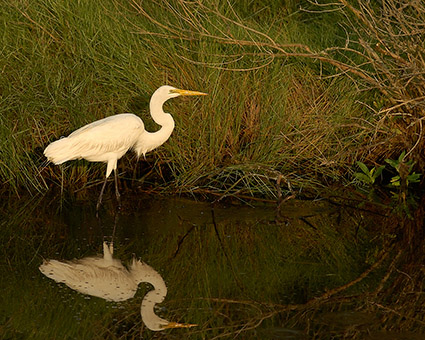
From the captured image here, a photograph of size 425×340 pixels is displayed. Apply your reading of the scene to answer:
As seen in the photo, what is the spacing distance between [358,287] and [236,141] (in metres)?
2.60

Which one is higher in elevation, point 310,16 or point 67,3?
point 67,3

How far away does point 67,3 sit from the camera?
7.54 meters

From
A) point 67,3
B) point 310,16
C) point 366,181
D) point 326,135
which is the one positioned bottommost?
point 366,181

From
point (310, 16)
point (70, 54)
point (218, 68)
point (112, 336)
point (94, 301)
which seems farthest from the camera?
point (310, 16)

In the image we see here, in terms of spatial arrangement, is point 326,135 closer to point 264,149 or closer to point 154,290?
point 264,149

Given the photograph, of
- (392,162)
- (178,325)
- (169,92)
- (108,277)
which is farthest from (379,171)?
(178,325)

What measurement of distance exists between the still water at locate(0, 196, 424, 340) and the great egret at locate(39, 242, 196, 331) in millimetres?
59

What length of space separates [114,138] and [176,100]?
931mm

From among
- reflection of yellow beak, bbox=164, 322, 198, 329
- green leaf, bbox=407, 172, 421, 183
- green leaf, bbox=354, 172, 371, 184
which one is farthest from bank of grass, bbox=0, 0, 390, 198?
reflection of yellow beak, bbox=164, 322, 198, 329

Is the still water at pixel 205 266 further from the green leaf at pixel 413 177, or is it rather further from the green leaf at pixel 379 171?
the green leaf at pixel 413 177

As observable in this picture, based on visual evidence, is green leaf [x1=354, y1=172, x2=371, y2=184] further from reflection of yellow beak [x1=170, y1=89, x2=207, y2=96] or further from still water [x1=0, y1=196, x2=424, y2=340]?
reflection of yellow beak [x1=170, y1=89, x2=207, y2=96]

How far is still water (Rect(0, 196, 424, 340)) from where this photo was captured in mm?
4469

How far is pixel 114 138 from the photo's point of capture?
6898 mm

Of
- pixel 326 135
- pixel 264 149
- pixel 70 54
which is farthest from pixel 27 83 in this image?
pixel 326 135
